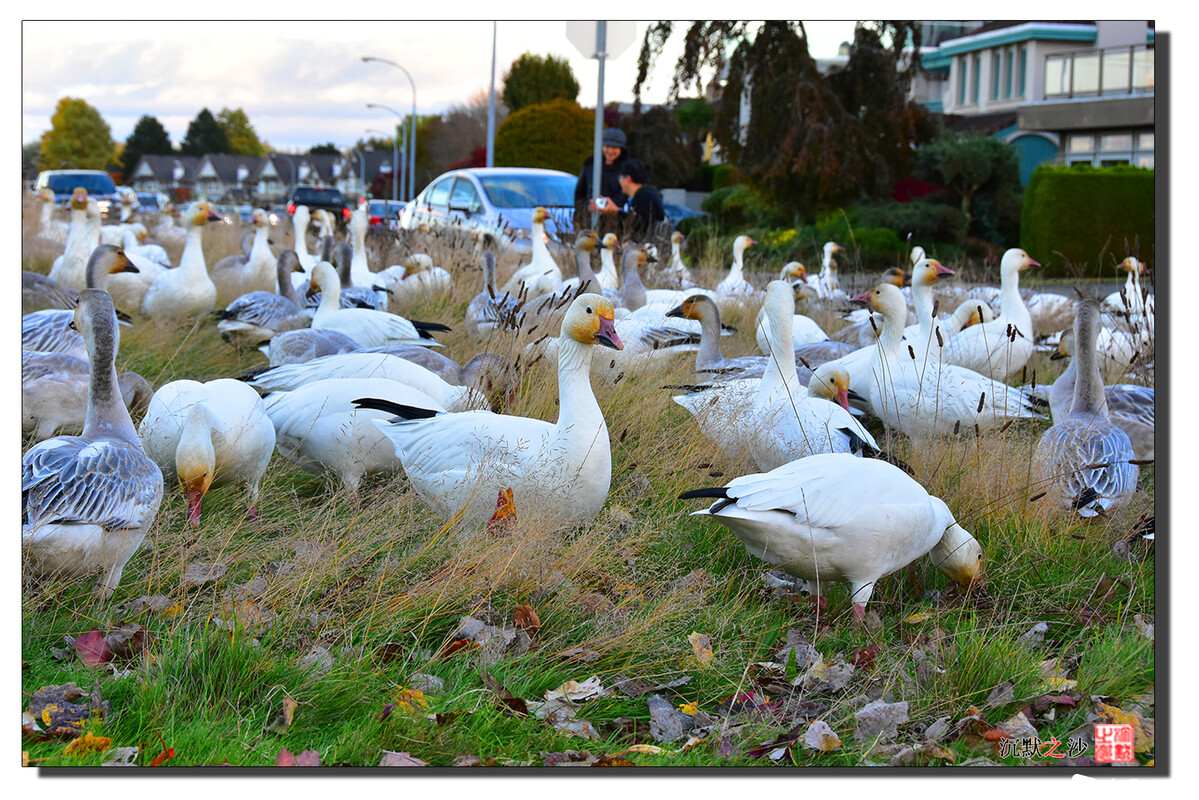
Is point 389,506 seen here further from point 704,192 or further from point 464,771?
point 704,192

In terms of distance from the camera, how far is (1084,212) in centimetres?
1786

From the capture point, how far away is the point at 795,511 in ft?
12.8

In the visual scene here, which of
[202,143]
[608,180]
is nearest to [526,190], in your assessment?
[608,180]

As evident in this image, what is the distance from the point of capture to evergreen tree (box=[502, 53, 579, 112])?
35938 millimetres

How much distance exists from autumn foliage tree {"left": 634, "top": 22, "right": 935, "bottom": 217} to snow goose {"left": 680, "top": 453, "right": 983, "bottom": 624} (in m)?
15.8

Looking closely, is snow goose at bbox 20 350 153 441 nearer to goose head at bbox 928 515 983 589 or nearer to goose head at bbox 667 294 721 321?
goose head at bbox 667 294 721 321

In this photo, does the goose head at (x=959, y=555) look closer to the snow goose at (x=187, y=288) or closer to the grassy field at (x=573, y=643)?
the grassy field at (x=573, y=643)

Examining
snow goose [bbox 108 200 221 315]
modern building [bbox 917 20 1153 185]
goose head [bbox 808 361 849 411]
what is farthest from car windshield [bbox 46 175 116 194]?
goose head [bbox 808 361 849 411]

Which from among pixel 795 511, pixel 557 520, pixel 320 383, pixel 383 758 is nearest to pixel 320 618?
pixel 383 758

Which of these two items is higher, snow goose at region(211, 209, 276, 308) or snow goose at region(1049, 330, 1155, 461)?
snow goose at region(211, 209, 276, 308)

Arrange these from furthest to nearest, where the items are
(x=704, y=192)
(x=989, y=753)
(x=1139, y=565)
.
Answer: (x=704, y=192) < (x=1139, y=565) < (x=989, y=753)

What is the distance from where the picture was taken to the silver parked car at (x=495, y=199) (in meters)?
14.8

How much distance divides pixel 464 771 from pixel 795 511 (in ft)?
5.03

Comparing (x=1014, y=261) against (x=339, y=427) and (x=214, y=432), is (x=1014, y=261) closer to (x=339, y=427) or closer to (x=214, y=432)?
(x=339, y=427)
